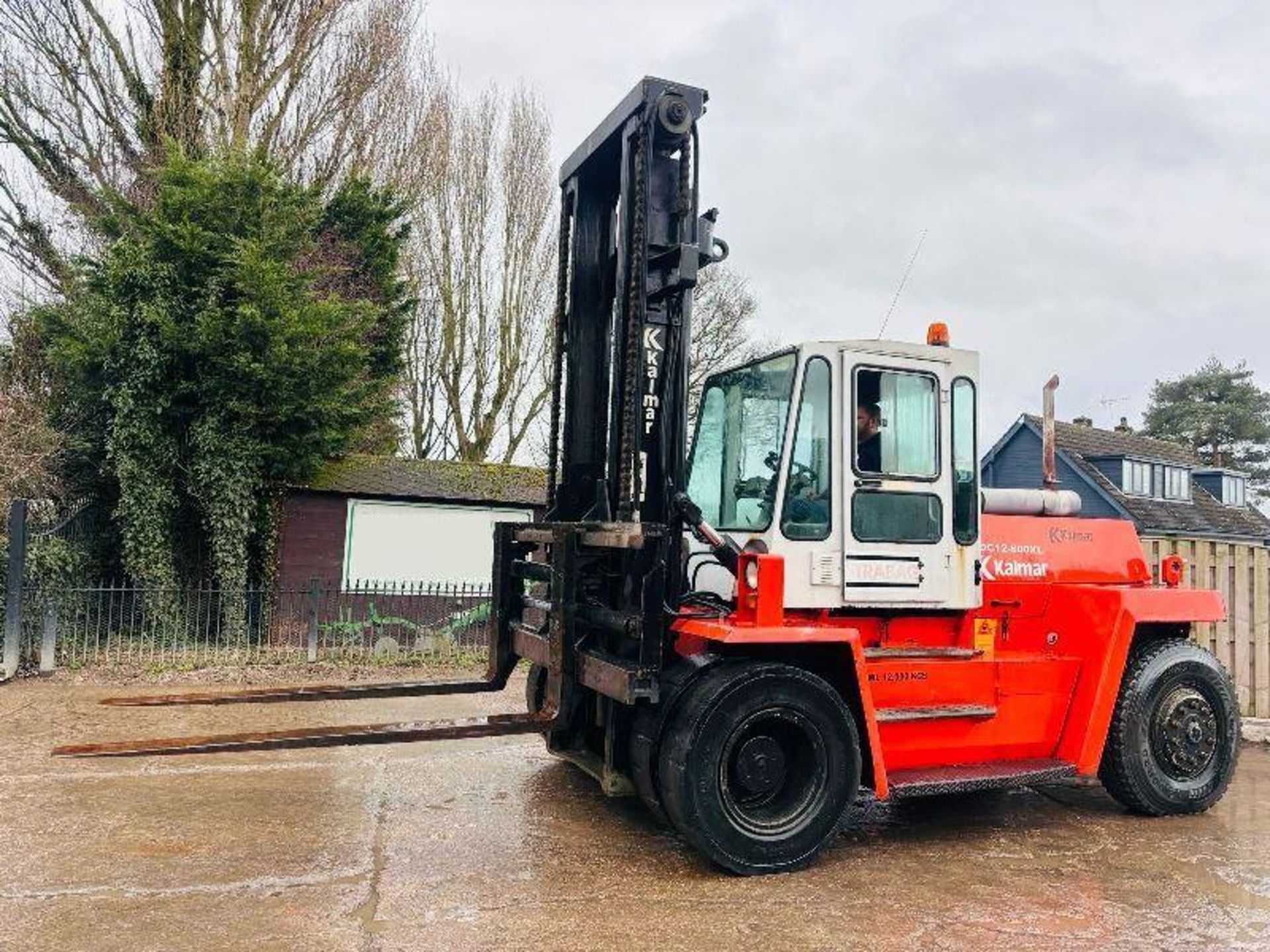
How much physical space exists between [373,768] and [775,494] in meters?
3.87

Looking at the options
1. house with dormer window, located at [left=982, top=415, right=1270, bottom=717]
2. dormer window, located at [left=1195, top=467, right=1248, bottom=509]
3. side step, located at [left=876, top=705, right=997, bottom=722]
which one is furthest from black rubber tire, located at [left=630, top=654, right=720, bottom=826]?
dormer window, located at [left=1195, top=467, right=1248, bottom=509]

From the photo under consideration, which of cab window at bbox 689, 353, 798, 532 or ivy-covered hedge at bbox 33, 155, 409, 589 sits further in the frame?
ivy-covered hedge at bbox 33, 155, 409, 589

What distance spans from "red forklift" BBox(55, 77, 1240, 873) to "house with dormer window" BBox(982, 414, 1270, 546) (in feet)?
77.8

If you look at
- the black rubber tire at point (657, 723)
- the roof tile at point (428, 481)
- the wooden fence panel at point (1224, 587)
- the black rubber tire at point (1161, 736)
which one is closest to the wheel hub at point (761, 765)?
the black rubber tire at point (657, 723)

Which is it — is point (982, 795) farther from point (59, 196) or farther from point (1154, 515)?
point (1154, 515)

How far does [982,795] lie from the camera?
696cm

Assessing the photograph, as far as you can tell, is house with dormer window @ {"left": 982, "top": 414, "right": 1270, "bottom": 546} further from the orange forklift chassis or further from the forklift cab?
the forklift cab

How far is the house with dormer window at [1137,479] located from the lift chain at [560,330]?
24.6m

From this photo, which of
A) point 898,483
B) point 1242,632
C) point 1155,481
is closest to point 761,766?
point 898,483

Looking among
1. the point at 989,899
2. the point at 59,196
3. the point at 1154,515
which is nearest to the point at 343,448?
the point at 59,196

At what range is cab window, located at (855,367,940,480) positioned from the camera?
5.57m

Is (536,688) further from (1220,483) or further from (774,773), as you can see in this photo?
(1220,483)

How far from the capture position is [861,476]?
216 inches

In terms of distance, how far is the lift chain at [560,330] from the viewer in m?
6.62
